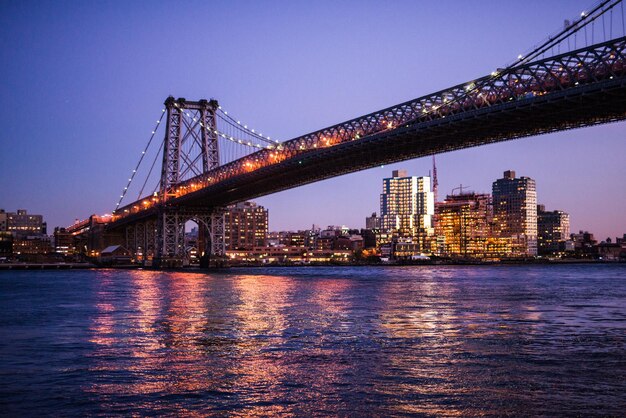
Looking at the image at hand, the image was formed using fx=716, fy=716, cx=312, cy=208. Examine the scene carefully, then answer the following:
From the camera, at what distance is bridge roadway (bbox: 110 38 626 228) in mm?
43969

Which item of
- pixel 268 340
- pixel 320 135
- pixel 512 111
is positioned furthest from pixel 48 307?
pixel 320 135

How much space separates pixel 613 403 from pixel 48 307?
27201 mm

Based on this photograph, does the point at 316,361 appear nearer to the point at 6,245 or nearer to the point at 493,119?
the point at 493,119

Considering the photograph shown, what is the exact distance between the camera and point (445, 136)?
5734 cm

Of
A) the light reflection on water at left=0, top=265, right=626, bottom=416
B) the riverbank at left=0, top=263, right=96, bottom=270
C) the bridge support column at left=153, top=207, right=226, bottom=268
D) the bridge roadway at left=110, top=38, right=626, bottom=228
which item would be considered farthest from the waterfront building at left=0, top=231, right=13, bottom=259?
the light reflection on water at left=0, top=265, right=626, bottom=416

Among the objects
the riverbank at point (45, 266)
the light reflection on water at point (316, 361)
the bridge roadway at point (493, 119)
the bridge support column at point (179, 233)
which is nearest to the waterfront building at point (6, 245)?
the riverbank at point (45, 266)

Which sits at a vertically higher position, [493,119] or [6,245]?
[493,119]

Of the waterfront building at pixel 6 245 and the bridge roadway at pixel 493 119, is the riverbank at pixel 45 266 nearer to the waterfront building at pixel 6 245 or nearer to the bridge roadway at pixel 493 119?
the bridge roadway at pixel 493 119

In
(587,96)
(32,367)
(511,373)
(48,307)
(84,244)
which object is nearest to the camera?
(511,373)

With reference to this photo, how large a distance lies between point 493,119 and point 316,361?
38.2 metres

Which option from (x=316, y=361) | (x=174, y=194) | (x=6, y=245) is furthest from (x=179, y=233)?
(x=6, y=245)

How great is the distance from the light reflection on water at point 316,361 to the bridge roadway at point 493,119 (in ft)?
63.1

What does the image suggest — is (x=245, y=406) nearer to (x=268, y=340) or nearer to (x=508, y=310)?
(x=268, y=340)

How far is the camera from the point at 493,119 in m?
50.8
